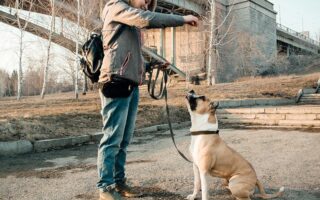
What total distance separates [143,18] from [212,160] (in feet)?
5.03

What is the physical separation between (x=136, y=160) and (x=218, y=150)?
2616mm

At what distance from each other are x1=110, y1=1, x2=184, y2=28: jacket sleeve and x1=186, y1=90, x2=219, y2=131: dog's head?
2.99ft

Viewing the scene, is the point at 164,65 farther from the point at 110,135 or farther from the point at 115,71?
the point at 110,135

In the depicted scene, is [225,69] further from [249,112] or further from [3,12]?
[249,112]

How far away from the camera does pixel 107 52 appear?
342cm

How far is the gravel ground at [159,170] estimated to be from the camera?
3.96m

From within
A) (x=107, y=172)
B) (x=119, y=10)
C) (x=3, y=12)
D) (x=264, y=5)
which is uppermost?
(x=264, y=5)

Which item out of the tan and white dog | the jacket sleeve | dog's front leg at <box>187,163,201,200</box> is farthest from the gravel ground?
the jacket sleeve

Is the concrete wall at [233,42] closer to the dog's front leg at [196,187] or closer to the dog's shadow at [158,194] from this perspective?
the dog's shadow at [158,194]

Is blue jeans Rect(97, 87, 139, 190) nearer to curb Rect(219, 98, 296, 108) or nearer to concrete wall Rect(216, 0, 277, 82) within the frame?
curb Rect(219, 98, 296, 108)

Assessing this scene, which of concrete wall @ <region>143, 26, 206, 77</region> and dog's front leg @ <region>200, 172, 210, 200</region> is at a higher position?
concrete wall @ <region>143, 26, 206, 77</region>

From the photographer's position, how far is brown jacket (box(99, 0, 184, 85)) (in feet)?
10.3

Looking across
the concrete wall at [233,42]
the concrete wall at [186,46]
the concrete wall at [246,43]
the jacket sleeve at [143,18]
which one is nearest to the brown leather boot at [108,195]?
the jacket sleeve at [143,18]

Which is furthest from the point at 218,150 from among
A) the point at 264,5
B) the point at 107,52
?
the point at 264,5
